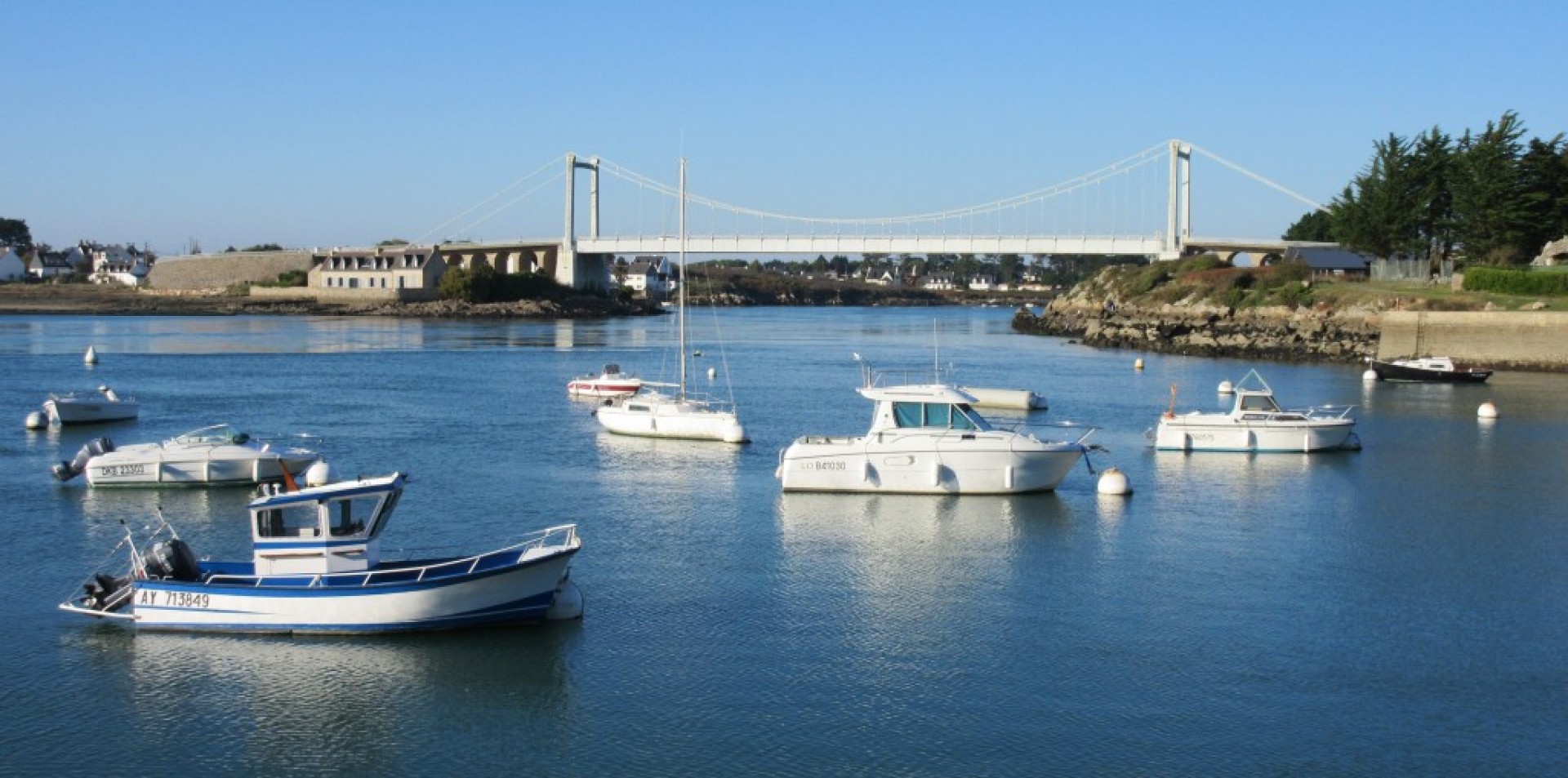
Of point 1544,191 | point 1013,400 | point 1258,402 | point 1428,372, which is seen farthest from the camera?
point 1544,191

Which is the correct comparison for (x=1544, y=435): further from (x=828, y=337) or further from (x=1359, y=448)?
(x=828, y=337)

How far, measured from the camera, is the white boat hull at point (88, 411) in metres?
32.9

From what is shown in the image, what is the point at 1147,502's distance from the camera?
941 inches

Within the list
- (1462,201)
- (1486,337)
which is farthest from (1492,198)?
(1486,337)

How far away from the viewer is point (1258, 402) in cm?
3044

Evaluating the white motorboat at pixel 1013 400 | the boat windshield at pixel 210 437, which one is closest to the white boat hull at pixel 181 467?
the boat windshield at pixel 210 437

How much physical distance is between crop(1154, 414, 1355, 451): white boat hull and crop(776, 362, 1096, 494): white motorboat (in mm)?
6775

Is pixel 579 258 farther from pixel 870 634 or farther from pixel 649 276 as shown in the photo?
pixel 870 634

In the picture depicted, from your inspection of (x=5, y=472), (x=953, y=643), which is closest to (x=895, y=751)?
(x=953, y=643)

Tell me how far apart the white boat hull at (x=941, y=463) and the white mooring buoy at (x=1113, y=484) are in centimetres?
87

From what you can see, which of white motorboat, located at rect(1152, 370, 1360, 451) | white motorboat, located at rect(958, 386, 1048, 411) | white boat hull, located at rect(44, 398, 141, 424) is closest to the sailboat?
white motorboat, located at rect(958, 386, 1048, 411)

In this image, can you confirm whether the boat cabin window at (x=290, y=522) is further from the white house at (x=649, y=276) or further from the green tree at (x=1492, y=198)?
the white house at (x=649, y=276)

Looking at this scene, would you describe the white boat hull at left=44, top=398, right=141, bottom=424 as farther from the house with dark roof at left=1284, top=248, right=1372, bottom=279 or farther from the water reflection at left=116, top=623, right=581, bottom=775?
the house with dark roof at left=1284, top=248, right=1372, bottom=279

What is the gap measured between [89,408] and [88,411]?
0.06 m
